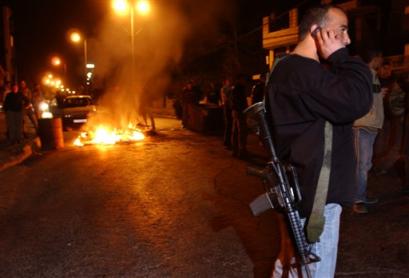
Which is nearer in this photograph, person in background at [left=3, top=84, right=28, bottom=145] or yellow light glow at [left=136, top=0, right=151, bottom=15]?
person in background at [left=3, top=84, right=28, bottom=145]

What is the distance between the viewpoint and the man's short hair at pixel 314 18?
216 cm

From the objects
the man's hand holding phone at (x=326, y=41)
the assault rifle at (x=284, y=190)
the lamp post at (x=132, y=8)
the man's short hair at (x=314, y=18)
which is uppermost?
the lamp post at (x=132, y=8)

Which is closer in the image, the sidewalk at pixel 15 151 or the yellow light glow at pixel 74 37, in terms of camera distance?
the sidewalk at pixel 15 151

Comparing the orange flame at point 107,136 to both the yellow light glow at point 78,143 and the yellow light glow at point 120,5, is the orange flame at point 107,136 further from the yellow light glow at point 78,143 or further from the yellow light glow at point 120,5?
the yellow light glow at point 120,5

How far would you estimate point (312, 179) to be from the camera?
6.91 feet

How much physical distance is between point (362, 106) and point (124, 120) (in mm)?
13638

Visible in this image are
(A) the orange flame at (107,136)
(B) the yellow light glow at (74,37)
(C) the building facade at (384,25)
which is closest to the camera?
(C) the building facade at (384,25)

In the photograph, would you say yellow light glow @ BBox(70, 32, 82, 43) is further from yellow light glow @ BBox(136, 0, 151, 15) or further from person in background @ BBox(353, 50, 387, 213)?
person in background @ BBox(353, 50, 387, 213)

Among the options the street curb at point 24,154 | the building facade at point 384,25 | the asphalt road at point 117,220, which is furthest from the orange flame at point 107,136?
the building facade at point 384,25

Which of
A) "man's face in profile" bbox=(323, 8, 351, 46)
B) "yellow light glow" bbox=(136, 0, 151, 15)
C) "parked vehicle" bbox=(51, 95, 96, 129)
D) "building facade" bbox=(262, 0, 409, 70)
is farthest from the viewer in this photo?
"parked vehicle" bbox=(51, 95, 96, 129)

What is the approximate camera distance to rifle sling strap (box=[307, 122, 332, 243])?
209 centimetres

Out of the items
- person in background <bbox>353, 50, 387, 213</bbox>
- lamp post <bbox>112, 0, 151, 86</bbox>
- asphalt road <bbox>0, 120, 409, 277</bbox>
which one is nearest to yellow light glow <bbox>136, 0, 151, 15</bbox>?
lamp post <bbox>112, 0, 151, 86</bbox>

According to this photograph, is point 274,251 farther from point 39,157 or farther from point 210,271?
point 39,157

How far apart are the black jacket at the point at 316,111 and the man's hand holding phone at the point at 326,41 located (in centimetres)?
3
